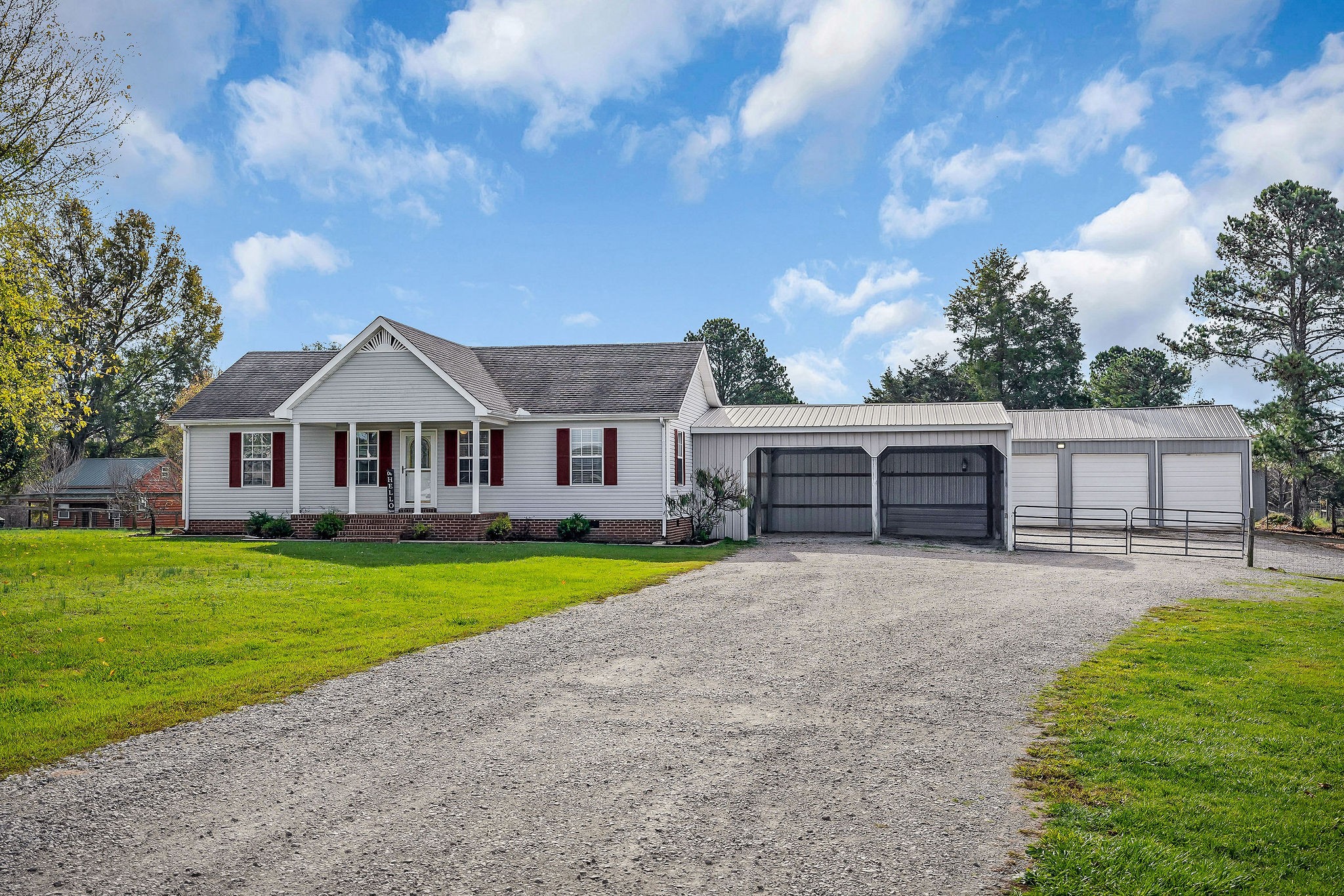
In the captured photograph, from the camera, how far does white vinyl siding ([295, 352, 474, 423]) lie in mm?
21234

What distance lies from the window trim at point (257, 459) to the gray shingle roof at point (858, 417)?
11.4 m

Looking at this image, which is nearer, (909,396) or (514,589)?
(514,589)

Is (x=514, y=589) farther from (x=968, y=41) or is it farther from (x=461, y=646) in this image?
(x=968, y=41)

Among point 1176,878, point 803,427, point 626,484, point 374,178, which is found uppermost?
point 374,178

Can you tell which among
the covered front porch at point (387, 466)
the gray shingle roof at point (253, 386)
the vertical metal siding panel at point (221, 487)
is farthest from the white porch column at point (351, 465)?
the gray shingle roof at point (253, 386)

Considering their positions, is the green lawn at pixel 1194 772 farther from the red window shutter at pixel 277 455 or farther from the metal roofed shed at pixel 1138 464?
the red window shutter at pixel 277 455

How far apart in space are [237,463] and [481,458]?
681 centimetres

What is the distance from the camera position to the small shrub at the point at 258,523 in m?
22.3

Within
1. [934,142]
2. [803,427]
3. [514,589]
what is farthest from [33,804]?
[934,142]

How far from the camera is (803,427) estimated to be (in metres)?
21.5

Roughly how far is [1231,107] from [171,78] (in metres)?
22.8

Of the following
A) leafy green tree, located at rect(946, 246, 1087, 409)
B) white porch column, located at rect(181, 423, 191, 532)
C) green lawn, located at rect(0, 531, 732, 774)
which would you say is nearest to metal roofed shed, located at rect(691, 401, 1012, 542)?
green lawn, located at rect(0, 531, 732, 774)

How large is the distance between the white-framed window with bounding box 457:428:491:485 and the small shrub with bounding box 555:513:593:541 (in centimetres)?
244

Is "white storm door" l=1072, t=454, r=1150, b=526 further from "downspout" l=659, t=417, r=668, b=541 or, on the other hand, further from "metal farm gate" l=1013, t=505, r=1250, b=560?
"downspout" l=659, t=417, r=668, b=541
